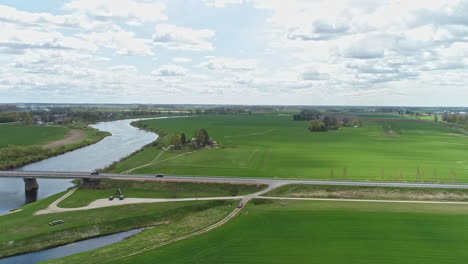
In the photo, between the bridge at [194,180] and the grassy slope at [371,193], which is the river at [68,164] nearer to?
the bridge at [194,180]

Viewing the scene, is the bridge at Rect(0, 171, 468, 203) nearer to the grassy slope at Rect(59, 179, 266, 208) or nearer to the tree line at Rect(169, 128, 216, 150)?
the grassy slope at Rect(59, 179, 266, 208)

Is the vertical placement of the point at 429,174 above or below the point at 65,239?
above

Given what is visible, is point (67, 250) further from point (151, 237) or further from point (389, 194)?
point (389, 194)

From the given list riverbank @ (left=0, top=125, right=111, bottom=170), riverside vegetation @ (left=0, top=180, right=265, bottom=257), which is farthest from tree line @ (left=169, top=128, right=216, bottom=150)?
riverside vegetation @ (left=0, top=180, right=265, bottom=257)

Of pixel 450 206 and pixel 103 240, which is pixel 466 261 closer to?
pixel 450 206

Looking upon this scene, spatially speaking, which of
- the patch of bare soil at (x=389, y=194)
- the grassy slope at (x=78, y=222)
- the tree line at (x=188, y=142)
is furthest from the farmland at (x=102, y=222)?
the tree line at (x=188, y=142)

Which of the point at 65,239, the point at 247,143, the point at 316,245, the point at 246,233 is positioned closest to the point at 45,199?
the point at 65,239
